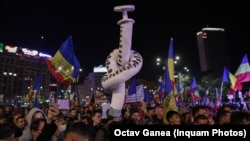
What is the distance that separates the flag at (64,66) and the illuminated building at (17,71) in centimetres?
9726

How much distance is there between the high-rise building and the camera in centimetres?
11525

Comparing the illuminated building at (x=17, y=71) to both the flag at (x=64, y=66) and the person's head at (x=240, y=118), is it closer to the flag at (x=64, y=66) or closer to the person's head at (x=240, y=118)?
the flag at (x=64, y=66)

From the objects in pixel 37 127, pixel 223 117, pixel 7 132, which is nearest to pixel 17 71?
pixel 37 127

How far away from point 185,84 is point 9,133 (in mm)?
44473

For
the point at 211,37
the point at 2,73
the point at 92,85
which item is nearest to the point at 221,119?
the point at 2,73

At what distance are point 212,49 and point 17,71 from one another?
7227 centimetres

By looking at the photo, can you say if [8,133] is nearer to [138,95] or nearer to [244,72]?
[138,95]

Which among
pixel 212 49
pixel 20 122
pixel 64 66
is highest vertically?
pixel 212 49

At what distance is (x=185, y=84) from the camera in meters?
47.5

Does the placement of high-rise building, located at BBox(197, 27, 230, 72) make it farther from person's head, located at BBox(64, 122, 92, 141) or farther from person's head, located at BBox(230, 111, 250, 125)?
person's head, located at BBox(64, 122, 92, 141)

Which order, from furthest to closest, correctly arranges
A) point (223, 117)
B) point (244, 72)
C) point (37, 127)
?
point (244, 72), point (223, 117), point (37, 127)

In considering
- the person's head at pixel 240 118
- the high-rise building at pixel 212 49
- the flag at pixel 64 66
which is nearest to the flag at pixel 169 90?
the flag at pixel 64 66

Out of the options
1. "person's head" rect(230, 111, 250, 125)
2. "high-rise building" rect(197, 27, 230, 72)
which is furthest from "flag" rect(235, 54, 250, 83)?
"high-rise building" rect(197, 27, 230, 72)

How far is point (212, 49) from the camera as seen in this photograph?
11794 cm
